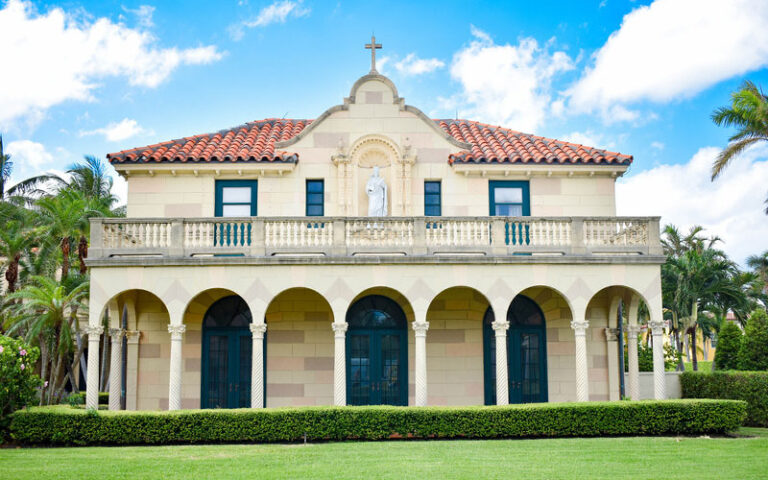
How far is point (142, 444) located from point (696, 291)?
31958mm

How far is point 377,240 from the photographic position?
A: 21.5 m

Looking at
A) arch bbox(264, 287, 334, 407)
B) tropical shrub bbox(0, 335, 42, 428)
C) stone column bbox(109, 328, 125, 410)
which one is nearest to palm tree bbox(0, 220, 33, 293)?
stone column bbox(109, 328, 125, 410)

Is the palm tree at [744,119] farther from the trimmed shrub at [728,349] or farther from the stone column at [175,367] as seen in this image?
the stone column at [175,367]

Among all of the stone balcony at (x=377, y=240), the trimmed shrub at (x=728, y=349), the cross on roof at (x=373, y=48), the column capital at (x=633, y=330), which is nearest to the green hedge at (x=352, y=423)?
the column capital at (x=633, y=330)

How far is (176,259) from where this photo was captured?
827 inches

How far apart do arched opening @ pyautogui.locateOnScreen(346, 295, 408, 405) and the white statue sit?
283 centimetres

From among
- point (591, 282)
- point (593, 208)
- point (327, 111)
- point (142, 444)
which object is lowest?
point (142, 444)

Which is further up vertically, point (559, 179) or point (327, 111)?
point (327, 111)

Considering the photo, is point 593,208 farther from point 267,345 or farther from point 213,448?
point 213,448

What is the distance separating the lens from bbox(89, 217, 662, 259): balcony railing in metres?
21.3

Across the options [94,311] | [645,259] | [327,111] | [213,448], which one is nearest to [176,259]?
[94,311]

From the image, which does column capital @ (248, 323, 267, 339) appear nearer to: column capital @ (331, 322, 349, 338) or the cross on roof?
column capital @ (331, 322, 349, 338)

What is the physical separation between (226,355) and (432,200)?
8.62m

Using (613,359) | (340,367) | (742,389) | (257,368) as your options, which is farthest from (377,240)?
(742,389)
